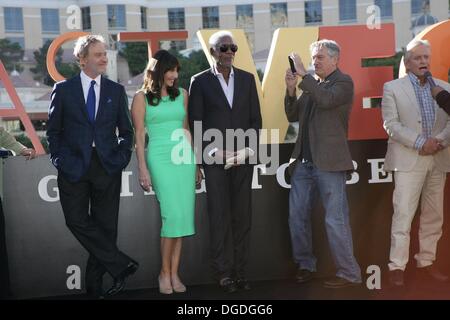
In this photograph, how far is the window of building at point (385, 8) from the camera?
59.7 metres

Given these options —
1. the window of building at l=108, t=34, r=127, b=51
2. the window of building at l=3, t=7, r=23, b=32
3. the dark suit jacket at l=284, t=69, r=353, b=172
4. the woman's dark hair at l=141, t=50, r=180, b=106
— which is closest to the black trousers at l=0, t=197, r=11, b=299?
the woman's dark hair at l=141, t=50, r=180, b=106

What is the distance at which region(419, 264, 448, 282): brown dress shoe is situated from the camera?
4.72m

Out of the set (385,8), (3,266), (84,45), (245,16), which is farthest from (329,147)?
(245,16)

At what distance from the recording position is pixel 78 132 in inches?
164

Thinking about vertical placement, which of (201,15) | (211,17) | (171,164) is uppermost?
(201,15)

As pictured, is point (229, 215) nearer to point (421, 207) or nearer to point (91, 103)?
point (91, 103)

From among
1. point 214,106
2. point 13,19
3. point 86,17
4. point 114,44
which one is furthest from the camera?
point 86,17

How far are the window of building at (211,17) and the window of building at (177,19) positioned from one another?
2230 millimetres

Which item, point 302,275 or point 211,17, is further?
point 211,17

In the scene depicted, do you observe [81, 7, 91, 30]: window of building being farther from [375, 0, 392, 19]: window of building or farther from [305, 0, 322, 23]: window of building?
[375, 0, 392, 19]: window of building

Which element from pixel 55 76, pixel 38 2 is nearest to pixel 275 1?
pixel 38 2

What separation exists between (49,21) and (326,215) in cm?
6143

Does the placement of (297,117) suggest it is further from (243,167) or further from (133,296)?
(133,296)

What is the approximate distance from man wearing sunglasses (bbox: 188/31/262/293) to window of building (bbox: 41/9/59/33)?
61156 mm
